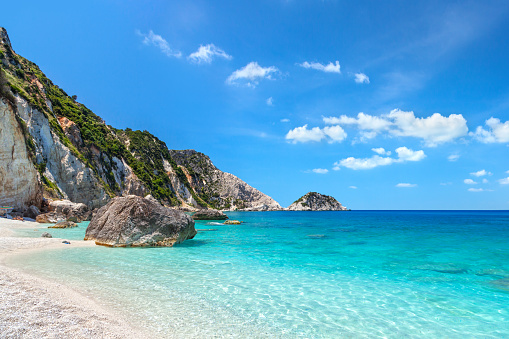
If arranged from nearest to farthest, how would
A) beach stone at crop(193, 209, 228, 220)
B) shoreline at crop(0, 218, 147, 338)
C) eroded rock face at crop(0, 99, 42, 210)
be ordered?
shoreline at crop(0, 218, 147, 338)
eroded rock face at crop(0, 99, 42, 210)
beach stone at crop(193, 209, 228, 220)

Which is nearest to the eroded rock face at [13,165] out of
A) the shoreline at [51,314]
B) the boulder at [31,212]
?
the boulder at [31,212]

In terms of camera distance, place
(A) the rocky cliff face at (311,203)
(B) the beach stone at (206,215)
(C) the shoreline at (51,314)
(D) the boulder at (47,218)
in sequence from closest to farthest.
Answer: (C) the shoreline at (51,314), (D) the boulder at (47,218), (B) the beach stone at (206,215), (A) the rocky cliff face at (311,203)

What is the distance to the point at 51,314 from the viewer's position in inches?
203

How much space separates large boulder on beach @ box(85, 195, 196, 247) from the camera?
16578 mm

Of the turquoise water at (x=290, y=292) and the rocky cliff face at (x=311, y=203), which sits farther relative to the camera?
the rocky cliff face at (x=311, y=203)

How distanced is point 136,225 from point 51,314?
12.0 metres

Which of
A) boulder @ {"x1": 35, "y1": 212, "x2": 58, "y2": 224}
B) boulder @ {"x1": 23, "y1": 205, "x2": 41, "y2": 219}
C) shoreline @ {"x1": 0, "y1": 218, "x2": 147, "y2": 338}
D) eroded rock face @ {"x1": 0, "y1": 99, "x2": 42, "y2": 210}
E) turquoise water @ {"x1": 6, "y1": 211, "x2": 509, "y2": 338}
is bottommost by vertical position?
turquoise water @ {"x1": 6, "y1": 211, "x2": 509, "y2": 338}

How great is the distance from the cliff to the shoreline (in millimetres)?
31708

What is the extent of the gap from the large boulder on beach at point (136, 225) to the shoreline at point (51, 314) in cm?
942

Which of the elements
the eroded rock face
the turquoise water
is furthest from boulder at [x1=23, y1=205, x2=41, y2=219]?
the turquoise water

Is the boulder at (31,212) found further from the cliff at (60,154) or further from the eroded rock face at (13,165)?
the cliff at (60,154)

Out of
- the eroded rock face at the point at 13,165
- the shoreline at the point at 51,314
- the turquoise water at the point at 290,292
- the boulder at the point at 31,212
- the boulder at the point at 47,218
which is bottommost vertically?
the turquoise water at the point at 290,292

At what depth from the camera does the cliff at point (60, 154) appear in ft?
103

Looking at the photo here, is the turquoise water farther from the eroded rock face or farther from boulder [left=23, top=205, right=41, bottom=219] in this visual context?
boulder [left=23, top=205, right=41, bottom=219]
